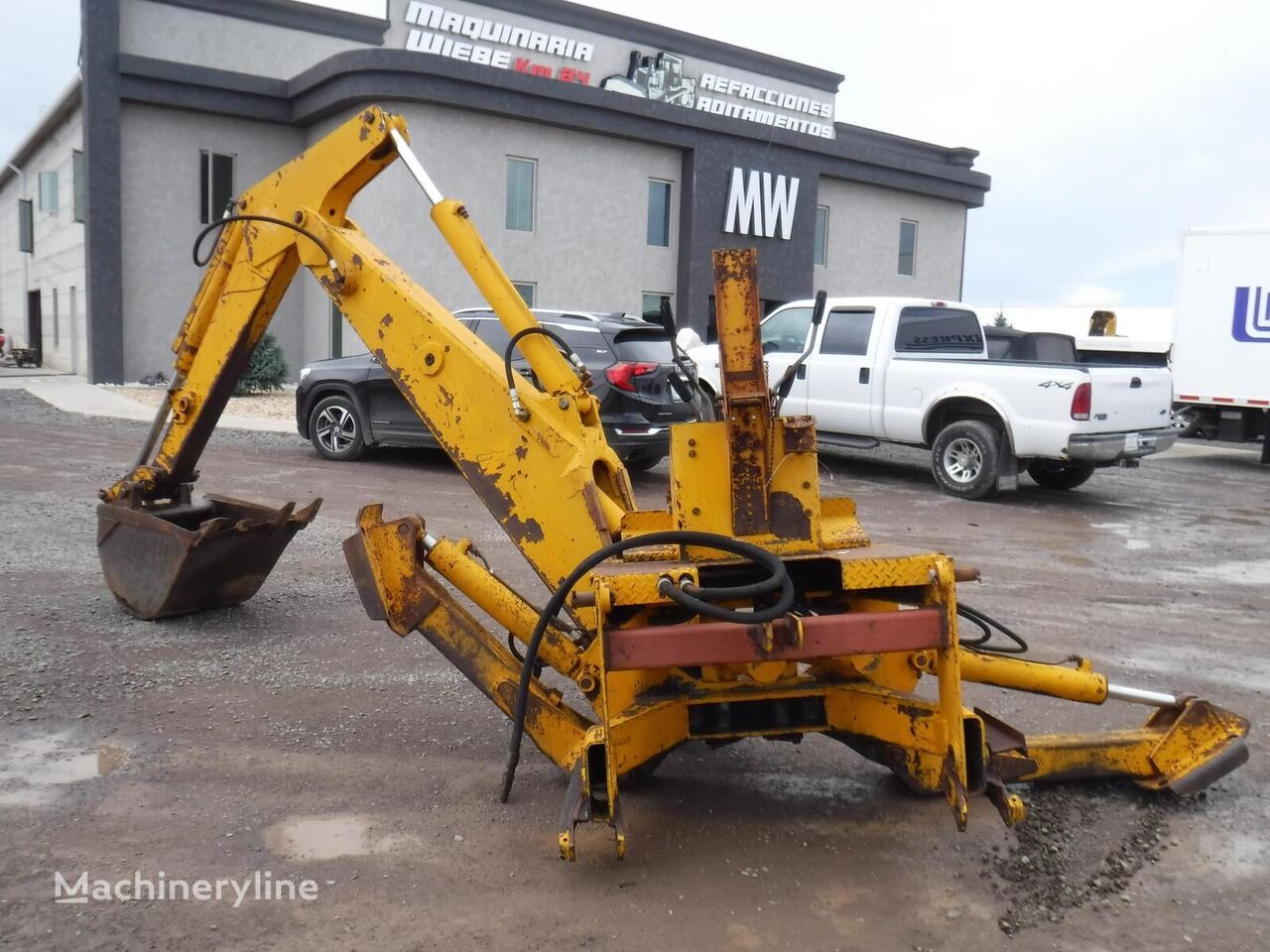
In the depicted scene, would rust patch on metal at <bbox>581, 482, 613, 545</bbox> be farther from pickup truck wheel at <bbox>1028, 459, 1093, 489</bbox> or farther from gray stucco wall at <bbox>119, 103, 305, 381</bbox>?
gray stucco wall at <bbox>119, 103, 305, 381</bbox>

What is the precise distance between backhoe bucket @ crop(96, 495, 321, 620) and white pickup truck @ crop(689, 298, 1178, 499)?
5.77 metres

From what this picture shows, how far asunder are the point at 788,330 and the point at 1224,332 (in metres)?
7.60

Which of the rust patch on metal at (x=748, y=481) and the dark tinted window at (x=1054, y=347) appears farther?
the dark tinted window at (x=1054, y=347)

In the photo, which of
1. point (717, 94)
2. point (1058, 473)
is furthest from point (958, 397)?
point (717, 94)

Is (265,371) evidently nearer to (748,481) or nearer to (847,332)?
(847,332)

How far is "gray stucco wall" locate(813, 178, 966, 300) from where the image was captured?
25281 mm

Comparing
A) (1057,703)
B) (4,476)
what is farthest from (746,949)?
(4,476)

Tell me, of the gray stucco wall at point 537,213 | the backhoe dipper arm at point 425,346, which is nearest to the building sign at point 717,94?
the gray stucco wall at point 537,213

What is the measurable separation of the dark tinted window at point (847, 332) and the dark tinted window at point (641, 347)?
2503 millimetres

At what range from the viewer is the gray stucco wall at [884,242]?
2528cm

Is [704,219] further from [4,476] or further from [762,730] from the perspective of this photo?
[762,730]

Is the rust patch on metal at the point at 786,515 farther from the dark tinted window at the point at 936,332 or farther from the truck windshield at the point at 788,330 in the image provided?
the truck windshield at the point at 788,330

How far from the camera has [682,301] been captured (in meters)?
22.2

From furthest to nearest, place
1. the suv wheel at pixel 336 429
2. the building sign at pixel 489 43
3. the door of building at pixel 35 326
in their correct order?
the door of building at pixel 35 326, the building sign at pixel 489 43, the suv wheel at pixel 336 429
